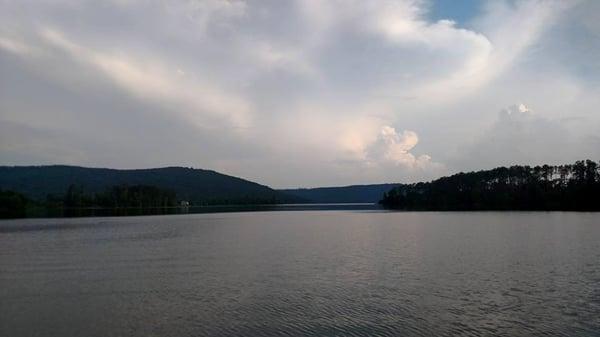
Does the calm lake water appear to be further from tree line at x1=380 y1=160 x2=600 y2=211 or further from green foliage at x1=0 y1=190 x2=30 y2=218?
green foliage at x1=0 y1=190 x2=30 y2=218

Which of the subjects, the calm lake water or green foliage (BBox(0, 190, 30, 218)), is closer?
the calm lake water

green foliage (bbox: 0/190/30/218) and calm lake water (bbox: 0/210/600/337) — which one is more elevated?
green foliage (bbox: 0/190/30/218)

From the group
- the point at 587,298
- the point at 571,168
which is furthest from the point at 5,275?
the point at 571,168

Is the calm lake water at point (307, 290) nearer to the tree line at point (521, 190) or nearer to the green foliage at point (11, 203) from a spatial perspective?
the tree line at point (521, 190)

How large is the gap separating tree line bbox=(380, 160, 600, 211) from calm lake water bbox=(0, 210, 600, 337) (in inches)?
3978

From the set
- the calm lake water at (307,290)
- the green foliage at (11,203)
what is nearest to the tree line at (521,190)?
the calm lake water at (307,290)

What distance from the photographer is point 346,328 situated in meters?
17.3

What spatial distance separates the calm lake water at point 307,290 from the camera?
696 inches

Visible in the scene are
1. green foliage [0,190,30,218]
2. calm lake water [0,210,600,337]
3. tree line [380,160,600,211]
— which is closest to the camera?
calm lake water [0,210,600,337]

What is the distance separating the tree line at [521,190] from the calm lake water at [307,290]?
101038 millimetres

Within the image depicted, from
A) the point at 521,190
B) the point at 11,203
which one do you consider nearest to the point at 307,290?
the point at 521,190

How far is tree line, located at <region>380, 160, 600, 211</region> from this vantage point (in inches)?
5212

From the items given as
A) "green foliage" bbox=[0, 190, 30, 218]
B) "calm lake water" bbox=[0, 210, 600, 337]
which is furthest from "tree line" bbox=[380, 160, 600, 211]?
"green foliage" bbox=[0, 190, 30, 218]

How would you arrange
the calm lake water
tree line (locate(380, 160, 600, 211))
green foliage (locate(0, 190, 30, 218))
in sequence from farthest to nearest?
green foliage (locate(0, 190, 30, 218)), tree line (locate(380, 160, 600, 211)), the calm lake water
